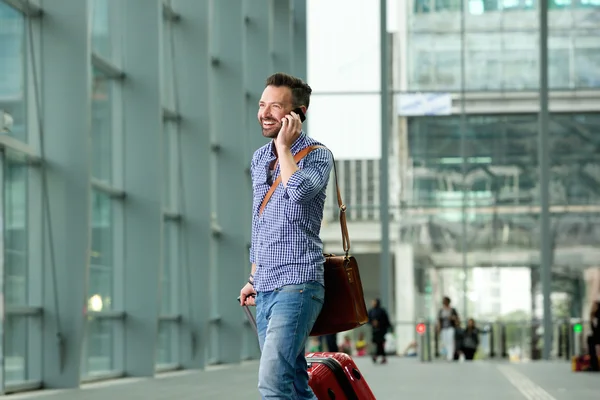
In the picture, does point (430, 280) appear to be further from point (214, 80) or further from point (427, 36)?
point (214, 80)

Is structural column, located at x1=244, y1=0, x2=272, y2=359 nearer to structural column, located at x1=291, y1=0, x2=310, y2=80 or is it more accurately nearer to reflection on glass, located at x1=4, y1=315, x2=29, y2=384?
structural column, located at x1=291, y1=0, x2=310, y2=80

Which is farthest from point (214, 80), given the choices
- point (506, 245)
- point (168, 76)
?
point (506, 245)

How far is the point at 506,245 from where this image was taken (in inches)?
1068

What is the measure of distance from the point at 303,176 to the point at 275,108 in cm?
31

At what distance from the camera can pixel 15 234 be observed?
10.4m

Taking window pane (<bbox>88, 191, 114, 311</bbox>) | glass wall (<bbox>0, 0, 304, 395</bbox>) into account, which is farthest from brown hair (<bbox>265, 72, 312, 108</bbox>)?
window pane (<bbox>88, 191, 114, 311</bbox>)

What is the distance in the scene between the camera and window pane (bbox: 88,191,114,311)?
1276 cm

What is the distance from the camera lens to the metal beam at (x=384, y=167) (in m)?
27.0

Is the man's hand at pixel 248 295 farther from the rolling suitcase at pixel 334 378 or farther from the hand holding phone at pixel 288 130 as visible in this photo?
Result: the hand holding phone at pixel 288 130

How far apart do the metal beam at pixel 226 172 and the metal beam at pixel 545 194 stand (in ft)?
29.9

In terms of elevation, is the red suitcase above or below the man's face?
below

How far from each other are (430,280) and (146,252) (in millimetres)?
14426

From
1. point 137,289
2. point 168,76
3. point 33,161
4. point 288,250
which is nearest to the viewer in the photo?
point 288,250

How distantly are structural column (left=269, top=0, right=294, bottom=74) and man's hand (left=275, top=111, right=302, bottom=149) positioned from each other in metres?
22.3
